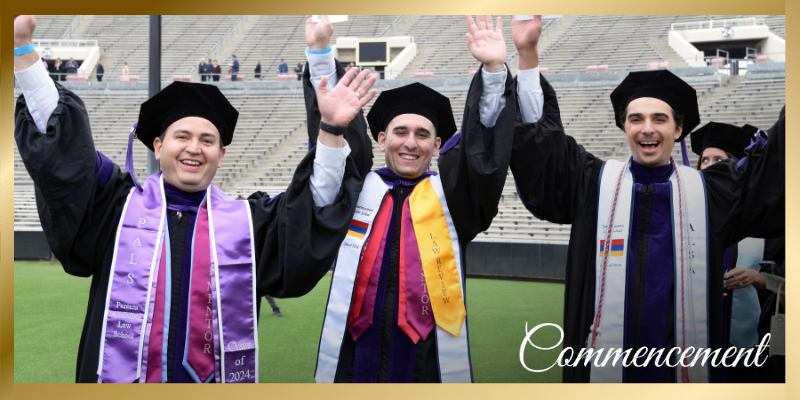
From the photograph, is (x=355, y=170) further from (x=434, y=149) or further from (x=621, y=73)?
(x=621, y=73)

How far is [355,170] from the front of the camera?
8.52 feet

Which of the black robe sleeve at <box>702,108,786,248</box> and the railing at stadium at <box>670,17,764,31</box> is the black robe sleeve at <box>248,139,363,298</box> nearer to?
the black robe sleeve at <box>702,108,786,248</box>

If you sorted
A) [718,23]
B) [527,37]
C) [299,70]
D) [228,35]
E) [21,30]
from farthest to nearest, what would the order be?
1. [228,35]
2. [718,23]
3. [299,70]
4. [527,37]
5. [21,30]

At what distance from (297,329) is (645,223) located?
4.48m

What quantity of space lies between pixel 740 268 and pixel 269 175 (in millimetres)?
16047

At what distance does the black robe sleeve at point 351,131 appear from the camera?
9.00 feet

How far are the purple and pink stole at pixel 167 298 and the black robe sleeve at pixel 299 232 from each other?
68 mm

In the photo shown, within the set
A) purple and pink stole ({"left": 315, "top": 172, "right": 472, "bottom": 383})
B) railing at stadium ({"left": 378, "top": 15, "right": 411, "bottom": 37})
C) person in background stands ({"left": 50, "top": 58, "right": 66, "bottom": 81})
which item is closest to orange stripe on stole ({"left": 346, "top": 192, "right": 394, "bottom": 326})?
purple and pink stole ({"left": 315, "top": 172, "right": 472, "bottom": 383})

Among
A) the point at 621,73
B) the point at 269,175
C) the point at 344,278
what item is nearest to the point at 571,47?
the point at 621,73

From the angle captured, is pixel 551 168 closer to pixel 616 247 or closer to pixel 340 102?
pixel 616 247

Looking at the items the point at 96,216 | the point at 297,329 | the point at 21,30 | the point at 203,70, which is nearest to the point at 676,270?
the point at 96,216

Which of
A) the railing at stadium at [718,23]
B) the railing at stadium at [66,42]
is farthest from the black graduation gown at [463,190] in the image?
the railing at stadium at [66,42]

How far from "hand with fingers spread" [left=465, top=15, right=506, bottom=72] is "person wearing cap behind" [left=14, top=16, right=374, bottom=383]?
51 centimetres

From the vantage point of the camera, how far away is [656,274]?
107 inches
